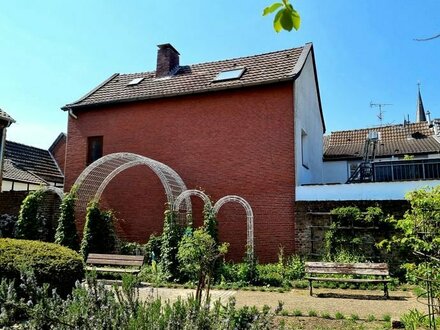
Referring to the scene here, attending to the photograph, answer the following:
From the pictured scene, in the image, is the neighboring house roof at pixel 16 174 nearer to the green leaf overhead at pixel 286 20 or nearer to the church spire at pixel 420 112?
the green leaf overhead at pixel 286 20

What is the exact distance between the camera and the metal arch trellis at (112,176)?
1406 cm

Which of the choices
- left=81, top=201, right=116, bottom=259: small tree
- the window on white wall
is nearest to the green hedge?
left=81, top=201, right=116, bottom=259: small tree

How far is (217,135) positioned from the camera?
15000mm

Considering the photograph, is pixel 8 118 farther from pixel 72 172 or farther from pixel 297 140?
pixel 297 140

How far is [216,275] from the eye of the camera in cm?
1108

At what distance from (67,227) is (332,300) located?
357 inches

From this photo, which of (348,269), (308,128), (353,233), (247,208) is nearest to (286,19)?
(348,269)

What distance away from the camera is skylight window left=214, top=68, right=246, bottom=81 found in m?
15.6

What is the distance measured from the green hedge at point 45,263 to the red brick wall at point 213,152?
23.5 feet

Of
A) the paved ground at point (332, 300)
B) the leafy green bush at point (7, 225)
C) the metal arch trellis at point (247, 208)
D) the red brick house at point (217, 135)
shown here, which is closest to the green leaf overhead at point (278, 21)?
the paved ground at point (332, 300)

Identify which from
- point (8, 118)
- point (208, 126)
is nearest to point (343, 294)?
point (208, 126)

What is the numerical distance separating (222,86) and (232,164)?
3.03m

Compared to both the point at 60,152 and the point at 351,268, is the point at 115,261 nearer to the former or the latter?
the point at 351,268

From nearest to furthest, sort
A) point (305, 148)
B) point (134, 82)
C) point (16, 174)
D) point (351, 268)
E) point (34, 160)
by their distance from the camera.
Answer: point (351, 268)
point (305, 148)
point (134, 82)
point (16, 174)
point (34, 160)
